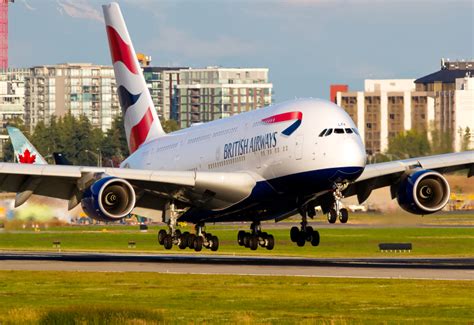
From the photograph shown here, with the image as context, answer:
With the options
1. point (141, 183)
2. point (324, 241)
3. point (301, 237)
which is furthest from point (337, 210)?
point (324, 241)

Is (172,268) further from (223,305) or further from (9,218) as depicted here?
(9,218)

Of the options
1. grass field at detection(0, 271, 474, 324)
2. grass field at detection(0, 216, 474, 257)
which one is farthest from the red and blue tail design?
grass field at detection(0, 216, 474, 257)

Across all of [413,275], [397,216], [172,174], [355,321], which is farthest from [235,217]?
[355,321]

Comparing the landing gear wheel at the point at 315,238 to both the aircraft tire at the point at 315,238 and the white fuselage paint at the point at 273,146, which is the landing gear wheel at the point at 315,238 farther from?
the white fuselage paint at the point at 273,146

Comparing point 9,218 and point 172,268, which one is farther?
point 9,218

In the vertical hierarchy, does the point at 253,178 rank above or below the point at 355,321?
above

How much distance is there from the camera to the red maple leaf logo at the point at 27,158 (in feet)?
300

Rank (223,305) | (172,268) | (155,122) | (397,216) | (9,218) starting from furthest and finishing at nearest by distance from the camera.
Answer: (9,218) < (155,122) < (397,216) < (172,268) < (223,305)

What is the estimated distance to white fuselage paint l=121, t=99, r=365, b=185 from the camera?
61656 millimetres

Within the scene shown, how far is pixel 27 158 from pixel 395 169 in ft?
106

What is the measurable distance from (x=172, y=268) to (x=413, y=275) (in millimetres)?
11890

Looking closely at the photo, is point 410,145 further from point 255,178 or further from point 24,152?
point 255,178

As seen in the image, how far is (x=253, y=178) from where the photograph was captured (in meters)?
65.8

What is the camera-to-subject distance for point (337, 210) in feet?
204
